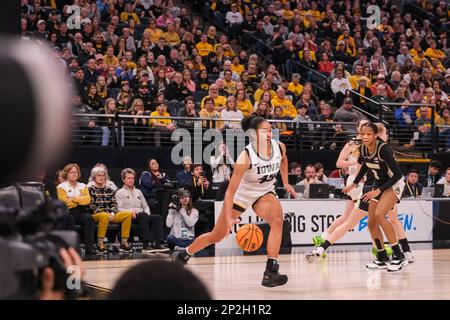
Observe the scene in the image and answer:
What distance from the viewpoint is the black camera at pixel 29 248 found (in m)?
1.71

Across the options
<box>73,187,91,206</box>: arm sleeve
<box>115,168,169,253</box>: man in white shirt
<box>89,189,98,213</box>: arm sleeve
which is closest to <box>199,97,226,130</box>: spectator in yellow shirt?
<box>115,168,169,253</box>: man in white shirt

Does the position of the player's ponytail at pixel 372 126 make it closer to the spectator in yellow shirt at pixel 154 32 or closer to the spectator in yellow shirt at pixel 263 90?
the spectator in yellow shirt at pixel 263 90

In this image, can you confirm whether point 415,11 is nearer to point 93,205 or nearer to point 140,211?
point 140,211

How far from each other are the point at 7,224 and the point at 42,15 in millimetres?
16637

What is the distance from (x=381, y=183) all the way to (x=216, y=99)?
6.76 m

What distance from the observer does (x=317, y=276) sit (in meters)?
10.2

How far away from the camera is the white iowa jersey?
8.99 meters

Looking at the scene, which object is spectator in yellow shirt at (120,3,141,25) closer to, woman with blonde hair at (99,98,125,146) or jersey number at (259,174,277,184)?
woman with blonde hair at (99,98,125,146)

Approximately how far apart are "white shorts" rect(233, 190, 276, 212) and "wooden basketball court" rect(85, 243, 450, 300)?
86 centimetres

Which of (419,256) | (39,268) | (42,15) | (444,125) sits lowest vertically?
(419,256)

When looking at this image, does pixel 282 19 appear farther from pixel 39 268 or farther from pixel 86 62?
pixel 39 268

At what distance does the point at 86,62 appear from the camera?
54.7 feet

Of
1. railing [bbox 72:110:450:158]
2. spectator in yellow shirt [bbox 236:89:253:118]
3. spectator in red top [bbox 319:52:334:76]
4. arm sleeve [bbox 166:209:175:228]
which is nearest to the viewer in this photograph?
arm sleeve [bbox 166:209:175:228]
